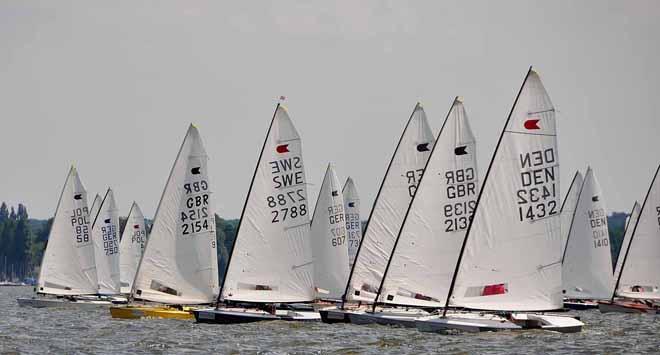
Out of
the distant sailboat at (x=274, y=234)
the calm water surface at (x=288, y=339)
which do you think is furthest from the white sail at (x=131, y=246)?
the distant sailboat at (x=274, y=234)

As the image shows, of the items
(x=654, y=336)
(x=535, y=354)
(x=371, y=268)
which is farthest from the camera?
(x=371, y=268)

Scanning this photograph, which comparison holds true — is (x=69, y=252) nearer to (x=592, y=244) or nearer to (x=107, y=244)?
(x=107, y=244)

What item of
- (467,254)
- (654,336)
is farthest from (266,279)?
(654,336)

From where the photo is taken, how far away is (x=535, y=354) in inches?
1693

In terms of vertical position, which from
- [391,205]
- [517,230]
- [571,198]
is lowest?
[517,230]

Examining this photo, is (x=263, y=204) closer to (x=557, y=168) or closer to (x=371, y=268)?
(x=371, y=268)

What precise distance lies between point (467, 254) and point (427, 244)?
202 inches

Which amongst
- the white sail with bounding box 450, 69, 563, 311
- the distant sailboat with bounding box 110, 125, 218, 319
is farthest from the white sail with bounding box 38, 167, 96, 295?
the white sail with bounding box 450, 69, 563, 311

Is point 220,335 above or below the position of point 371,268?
below

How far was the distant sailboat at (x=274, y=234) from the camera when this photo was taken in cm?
5772

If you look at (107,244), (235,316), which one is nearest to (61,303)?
(107,244)

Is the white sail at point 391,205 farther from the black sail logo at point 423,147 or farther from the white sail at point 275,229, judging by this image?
the white sail at point 275,229

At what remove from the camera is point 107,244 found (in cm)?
9119

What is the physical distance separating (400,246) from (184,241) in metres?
9.84
